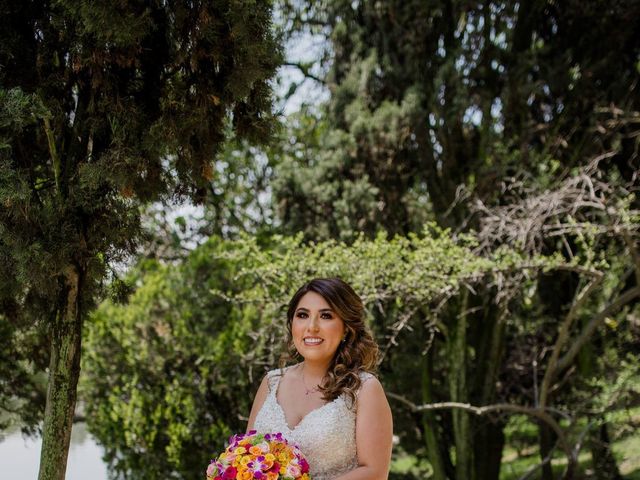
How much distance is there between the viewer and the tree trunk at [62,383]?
3.96m

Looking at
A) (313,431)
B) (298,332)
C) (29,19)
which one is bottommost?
(313,431)

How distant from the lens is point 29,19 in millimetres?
4043

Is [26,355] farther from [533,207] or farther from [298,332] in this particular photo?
[533,207]

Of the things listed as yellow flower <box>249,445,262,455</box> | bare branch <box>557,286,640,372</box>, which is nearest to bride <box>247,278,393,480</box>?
yellow flower <box>249,445,262,455</box>

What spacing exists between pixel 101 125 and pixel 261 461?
2260 mm

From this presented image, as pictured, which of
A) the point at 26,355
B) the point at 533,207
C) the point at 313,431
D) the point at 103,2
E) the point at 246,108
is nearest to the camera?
the point at 313,431

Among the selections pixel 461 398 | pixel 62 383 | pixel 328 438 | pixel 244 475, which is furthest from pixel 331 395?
pixel 461 398

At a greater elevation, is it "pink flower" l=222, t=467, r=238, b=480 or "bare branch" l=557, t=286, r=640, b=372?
"bare branch" l=557, t=286, r=640, b=372

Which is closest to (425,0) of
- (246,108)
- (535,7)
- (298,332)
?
(535,7)

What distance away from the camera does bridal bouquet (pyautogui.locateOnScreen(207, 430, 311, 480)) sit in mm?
2619

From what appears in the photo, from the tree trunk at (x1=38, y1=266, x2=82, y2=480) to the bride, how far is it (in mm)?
1387

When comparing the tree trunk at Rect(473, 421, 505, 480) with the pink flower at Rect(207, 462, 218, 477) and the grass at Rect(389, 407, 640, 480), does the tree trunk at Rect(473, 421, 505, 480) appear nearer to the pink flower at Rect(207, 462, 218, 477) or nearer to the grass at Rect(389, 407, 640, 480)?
the grass at Rect(389, 407, 640, 480)

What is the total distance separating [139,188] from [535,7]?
276 inches

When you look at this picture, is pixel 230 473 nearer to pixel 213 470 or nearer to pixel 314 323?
pixel 213 470
